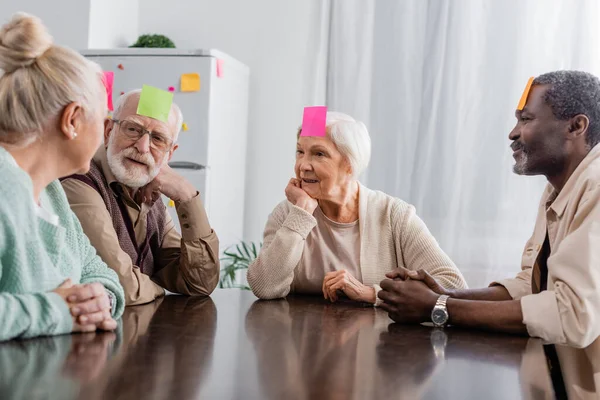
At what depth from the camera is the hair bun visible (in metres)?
Result: 1.40

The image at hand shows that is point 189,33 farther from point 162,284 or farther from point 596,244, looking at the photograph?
point 596,244

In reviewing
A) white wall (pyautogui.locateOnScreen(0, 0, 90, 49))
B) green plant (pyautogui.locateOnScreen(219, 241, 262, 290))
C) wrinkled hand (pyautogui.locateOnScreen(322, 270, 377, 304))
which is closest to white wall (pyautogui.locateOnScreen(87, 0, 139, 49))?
white wall (pyautogui.locateOnScreen(0, 0, 90, 49))

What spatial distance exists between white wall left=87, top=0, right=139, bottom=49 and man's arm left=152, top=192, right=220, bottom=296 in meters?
2.19

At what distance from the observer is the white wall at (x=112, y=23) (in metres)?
4.20

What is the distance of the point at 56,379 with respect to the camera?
1084 mm

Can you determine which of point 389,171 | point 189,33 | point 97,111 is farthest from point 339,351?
point 189,33

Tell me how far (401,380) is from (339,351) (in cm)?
25

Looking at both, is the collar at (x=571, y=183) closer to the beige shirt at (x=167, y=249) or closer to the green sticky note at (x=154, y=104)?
the beige shirt at (x=167, y=249)

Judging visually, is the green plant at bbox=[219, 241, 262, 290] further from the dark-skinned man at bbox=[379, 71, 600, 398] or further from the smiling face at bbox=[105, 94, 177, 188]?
the dark-skinned man at bbox=[379, 71, 600, 398]


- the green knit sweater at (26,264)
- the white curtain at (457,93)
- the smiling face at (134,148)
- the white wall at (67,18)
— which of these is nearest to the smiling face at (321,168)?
the smiling face at (134,148)

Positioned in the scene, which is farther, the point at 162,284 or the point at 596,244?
the point at 162,284

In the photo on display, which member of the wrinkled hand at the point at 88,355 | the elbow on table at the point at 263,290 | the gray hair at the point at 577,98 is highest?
the gray hair at the point at 577,98

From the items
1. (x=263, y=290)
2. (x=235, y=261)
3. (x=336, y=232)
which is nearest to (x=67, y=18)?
(x=235, y=261)

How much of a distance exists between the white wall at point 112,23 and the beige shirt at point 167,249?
82.4 inches
